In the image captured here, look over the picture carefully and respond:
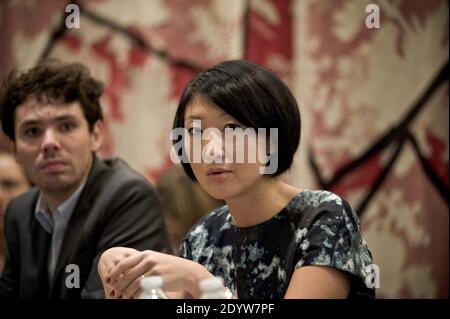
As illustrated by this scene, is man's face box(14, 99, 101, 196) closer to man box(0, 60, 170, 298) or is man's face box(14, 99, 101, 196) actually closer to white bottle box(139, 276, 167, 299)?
man box(0, 60, 170, 298)

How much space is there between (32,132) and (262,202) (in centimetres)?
86

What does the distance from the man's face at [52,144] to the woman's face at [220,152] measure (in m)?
0.72

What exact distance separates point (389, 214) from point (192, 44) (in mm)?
1248

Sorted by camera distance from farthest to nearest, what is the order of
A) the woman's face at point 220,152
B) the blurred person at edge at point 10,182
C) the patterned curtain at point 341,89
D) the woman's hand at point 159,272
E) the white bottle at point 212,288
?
the blurred person at edge at point 10,182 < the patterned curtain at point 341,89 < the woman's face at point 220,152 < the woman's hand at point 159,272 < the white bottle at point 212,288

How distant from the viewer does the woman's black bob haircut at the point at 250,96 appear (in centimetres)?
123

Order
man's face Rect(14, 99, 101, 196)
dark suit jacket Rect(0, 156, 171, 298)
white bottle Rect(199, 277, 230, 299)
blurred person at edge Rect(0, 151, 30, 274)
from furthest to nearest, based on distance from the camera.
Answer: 1. blurred person at edge Rect(0, 151, 30, 274)
2. man's face Rect(14, 99, 101, 196)
3. dark suit jacket Rect(0, 156, 171, 298)
4. white bottle Rect(199, 277, 230, 299)

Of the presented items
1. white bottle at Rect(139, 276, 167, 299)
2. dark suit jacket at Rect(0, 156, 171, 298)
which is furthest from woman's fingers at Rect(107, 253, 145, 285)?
dark suit jacket at Rect(0, 156, 171, 298)

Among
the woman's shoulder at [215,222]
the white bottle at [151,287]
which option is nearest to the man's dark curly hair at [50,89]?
the woman's shoulder at [215,222]

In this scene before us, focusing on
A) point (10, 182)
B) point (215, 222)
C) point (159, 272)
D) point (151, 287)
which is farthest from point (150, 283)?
point (10, 182)

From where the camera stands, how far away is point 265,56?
3.02m

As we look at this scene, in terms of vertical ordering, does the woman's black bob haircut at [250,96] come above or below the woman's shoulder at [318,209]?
above

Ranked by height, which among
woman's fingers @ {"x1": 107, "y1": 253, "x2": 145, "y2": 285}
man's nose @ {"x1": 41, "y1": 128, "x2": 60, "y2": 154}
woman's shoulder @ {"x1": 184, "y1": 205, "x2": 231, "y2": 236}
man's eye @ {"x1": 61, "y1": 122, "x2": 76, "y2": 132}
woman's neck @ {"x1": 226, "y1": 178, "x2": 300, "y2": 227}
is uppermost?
man's eye @ {"x1": 61, "y1": 122, "x2": 76, "y2": 132}

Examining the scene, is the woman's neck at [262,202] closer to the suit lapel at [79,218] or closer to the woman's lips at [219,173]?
the woman's lips at [219,173]

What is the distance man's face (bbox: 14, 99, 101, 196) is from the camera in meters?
1.88
